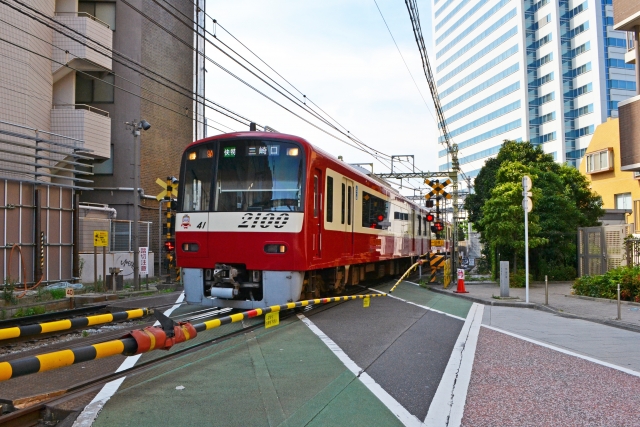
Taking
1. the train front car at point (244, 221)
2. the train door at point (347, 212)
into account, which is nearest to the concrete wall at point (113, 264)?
the train door at point (347, 212)

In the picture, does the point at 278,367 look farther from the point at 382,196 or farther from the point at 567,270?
the point at 567,270

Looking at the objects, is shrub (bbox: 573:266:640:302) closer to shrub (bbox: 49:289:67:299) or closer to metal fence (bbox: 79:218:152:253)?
shrub (bbox: 49:289:67:299)

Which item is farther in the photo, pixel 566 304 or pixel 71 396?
pixel 566 304

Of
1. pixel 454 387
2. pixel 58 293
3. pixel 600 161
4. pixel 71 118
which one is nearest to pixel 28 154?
pixel 58 293

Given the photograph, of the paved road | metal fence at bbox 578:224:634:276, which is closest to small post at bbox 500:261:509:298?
metal fence at bbox 578:224:634:276

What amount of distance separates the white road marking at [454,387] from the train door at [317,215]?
296cm

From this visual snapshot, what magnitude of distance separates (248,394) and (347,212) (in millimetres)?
7925

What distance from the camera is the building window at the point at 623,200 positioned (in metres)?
37.6

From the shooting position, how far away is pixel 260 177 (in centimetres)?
1037

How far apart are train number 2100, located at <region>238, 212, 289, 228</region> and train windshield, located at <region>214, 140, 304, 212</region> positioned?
0.10 m

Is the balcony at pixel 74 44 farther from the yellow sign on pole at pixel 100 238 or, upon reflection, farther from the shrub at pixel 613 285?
the shrub at pixel 613 285

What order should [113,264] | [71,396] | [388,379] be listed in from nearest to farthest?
[71,396] → [388,379] → [113,264]

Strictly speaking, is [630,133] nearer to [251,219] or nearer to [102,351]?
[251,219]

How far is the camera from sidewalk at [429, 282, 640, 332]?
11392mm
